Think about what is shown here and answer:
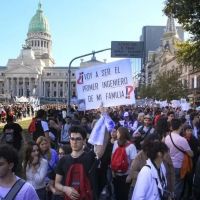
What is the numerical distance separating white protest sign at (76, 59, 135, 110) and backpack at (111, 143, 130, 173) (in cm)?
78

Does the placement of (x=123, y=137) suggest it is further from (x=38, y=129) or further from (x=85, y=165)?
(x=38, y=129)

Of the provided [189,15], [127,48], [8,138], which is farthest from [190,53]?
[8,138]

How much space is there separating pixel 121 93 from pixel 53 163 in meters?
1.73

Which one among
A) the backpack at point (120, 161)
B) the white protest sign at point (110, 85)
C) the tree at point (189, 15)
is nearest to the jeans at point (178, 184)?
the backpack at point (120, 161)

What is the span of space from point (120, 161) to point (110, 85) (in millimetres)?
1252

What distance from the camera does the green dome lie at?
178 metres

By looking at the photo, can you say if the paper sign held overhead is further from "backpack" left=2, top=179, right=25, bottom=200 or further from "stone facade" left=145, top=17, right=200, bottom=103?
"stone facade" left=145, top=17, right=200, bottom=103

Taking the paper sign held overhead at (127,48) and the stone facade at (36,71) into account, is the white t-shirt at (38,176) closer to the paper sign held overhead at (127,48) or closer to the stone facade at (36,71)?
the paper sign held overhead at (127,48)

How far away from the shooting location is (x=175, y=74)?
69.4 meters

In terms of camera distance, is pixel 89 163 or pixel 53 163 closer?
pixel 89 163

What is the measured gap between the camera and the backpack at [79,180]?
17.3 ft

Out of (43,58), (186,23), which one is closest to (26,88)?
(43,58)

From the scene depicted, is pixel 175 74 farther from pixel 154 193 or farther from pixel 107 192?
pixel 154 193

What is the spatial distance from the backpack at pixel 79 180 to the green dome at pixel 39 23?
576 ft
